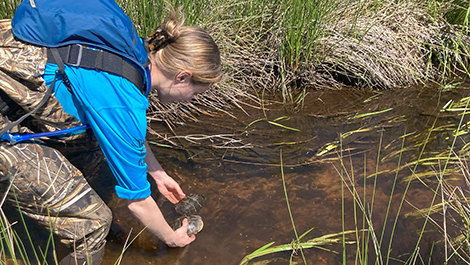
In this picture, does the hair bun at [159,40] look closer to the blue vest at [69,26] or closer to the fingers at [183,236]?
the blue vest at [69,26]

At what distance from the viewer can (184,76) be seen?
2154mm

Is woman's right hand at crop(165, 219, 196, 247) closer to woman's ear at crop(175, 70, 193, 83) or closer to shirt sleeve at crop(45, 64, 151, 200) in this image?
shirt sleeve at crop(45, 64, 151, 200)

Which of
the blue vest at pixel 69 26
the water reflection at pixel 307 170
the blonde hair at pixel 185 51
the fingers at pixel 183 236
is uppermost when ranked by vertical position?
the blue vest at pixel 69 26

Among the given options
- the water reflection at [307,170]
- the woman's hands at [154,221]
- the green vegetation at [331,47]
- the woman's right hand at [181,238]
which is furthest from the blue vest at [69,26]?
the green vegetation at [331,47]

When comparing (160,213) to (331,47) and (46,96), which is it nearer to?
(46,96)

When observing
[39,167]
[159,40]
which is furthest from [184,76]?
[39,167]

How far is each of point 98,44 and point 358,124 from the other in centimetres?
308

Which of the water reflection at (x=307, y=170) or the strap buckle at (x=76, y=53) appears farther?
the water reflection at (x=307, y=170)

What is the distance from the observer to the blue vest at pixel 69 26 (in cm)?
194

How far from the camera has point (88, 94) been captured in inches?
74.5

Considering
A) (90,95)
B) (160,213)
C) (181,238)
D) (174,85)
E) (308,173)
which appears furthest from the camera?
(308,173)

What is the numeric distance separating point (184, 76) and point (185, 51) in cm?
14

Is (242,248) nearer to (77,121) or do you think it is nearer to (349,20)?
(77,121)

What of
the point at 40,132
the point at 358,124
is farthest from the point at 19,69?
the point at 358,124
